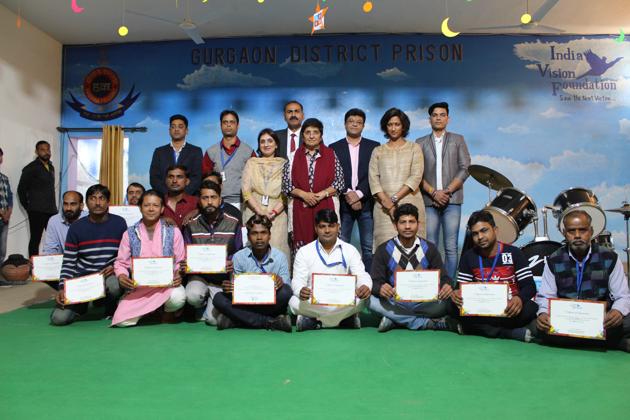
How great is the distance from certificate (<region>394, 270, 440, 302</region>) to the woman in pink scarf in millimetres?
1650

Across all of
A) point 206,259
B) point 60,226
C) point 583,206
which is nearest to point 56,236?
point 60,226

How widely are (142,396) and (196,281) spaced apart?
5.78ft

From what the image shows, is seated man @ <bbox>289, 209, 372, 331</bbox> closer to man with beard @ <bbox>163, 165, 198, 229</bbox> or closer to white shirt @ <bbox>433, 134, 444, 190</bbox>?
man with beard @ <bbox>163, 165, 198, 229</bbox>

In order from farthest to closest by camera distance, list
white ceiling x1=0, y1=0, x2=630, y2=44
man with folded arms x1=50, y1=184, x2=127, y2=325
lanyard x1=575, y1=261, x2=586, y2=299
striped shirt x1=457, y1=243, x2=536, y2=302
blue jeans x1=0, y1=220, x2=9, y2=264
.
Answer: white ceiling x1=0, y1=0, x2=630, y2=44 < blue jeans x1=0, y1=220, x2=9, y2=264 < man with folded arms x1=50, y1=184, x2=127, y2=325 < striped shirt x1=457, y1=243, x2=536, y2=302 < lanyard x1=575, y1=261, x2=586, y2=299

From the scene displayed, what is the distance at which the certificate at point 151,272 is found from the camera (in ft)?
11.6

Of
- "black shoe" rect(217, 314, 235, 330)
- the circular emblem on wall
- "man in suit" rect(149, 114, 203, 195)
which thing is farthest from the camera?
the circular emblem on wall

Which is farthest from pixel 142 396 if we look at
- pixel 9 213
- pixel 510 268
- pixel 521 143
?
pixel 521 143

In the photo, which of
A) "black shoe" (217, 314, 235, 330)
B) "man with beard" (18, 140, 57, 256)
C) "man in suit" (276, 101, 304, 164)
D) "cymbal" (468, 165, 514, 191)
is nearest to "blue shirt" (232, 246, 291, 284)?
"black shoe" (217, 314, 235, 330)

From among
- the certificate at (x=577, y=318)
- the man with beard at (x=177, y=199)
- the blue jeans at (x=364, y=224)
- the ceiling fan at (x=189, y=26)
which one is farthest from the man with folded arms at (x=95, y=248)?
the certificate at (x=577, y=318)

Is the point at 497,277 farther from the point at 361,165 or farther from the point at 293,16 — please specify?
the point at 293,16

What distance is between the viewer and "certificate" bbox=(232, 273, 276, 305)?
3.33m

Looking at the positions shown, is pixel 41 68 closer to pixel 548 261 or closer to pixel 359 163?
pixel 359 163

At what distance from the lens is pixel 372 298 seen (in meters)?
3.49

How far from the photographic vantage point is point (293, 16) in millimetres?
6832
